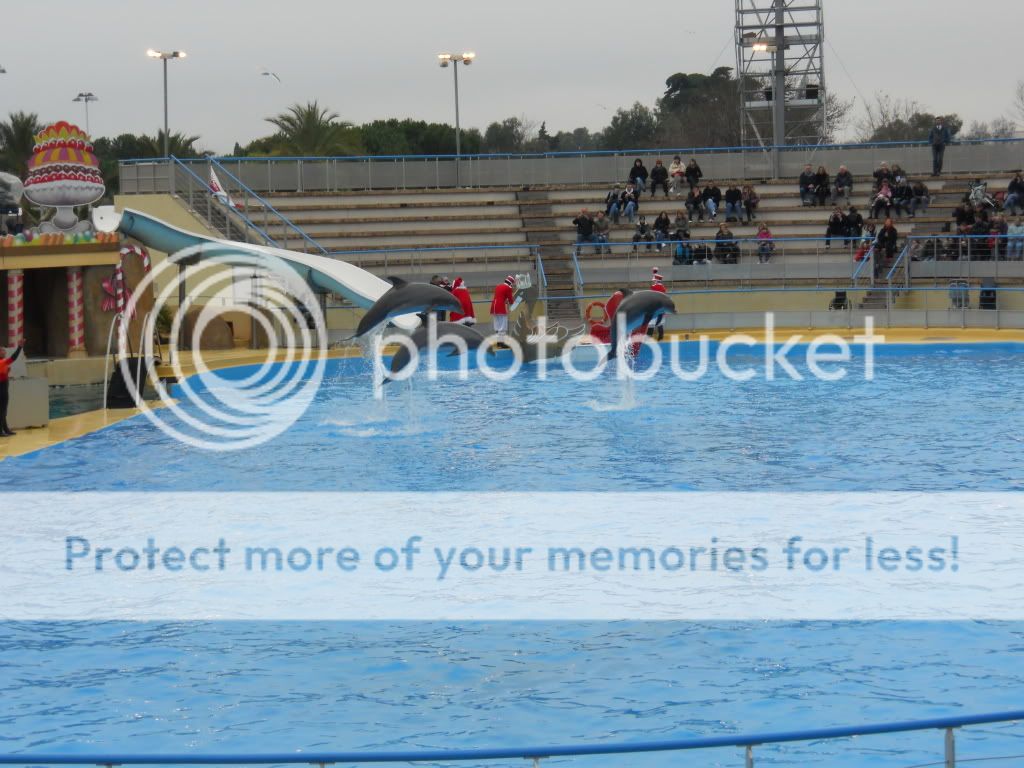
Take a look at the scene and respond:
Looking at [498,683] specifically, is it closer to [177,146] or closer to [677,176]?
[677,176]

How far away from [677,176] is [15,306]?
17602 mm

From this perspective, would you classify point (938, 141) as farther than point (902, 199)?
Yes

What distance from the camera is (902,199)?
31.5 meters

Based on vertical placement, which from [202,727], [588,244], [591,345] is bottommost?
[202,727]

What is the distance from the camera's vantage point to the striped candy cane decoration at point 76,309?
22.6 m

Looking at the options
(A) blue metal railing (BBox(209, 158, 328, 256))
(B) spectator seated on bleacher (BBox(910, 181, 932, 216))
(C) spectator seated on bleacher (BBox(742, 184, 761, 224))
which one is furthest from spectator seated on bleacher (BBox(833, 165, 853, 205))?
(A) blue metal railing (BBox(209, 158, 328, 256))

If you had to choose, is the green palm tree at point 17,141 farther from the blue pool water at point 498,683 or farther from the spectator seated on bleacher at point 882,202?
the blue pool water at point 498,683

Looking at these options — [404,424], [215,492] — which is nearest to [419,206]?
[404,424]

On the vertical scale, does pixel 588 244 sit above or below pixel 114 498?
above

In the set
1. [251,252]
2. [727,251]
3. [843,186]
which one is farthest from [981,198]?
[251,252]

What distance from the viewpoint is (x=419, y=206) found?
3347cm

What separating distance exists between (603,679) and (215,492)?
21.0 ft

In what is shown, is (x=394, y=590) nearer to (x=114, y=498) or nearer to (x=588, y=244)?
(x=114, y=498)

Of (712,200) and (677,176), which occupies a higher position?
(677,176)
